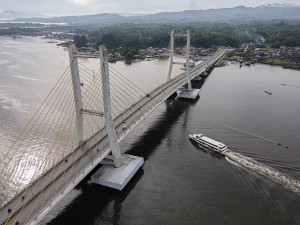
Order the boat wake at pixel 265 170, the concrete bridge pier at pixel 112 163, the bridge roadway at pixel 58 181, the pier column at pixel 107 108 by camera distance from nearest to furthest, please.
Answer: the bridge roadway at pixel 58 181 → the pier column at pixel 107 108 → the concrete bridge pier at pixel 112 163 → the boat wake at pixel 265 170

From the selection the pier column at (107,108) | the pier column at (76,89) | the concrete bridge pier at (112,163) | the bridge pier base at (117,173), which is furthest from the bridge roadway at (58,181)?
the bridge pier base at (117,173)

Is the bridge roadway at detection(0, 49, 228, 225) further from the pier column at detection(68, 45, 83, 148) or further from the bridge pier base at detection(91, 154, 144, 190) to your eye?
the bridge pier base at detection(91, 154, 144, 190)

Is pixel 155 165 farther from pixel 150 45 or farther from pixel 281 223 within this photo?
pixel 150 45

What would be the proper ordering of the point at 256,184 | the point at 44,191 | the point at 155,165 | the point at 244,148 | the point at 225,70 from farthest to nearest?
the point at 225,70
the point at 244,148
the point at 155,165
the point at 256,184
the point at 44,191

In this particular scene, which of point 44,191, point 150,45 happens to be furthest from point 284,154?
point 150,45

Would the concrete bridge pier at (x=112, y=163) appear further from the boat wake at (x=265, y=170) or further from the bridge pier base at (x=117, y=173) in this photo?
the boat wake at (x=265, y=170)

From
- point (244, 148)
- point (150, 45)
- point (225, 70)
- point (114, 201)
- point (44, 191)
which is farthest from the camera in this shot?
point (150, 45)

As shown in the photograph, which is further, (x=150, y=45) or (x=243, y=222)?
(x=150, y=45)
